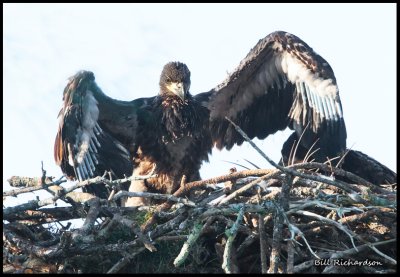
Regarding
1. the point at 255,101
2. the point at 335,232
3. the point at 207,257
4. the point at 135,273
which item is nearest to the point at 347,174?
the point at 335,232

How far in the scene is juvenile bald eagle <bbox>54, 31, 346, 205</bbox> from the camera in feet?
30.6

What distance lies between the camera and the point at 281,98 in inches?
408

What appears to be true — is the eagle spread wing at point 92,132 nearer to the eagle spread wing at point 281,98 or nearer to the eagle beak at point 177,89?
the eagle beak at point 177,89

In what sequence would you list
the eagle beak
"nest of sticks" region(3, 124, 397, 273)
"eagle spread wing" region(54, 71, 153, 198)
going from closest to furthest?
"nest of sticks" region(3, 124, 397, 273), "eagle spread wing" region(54, 71, 153, 198), the eagle beak

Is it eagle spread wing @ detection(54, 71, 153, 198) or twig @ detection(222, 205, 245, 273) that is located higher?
eagle spread wing @ detection(54, 71, 153, 198)

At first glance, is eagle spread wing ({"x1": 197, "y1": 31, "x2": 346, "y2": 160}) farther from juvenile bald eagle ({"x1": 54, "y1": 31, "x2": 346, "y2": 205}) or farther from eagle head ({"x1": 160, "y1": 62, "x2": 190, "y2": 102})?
eagle head ({"x1": 160, "y1": 62, "x2": 190, "y2": 102})

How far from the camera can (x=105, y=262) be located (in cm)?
773

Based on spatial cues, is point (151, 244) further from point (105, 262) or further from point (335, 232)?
point (335, 232)

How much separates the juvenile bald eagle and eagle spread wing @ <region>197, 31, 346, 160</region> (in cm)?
1

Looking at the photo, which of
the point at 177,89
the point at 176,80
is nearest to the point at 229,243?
the point at 177,89

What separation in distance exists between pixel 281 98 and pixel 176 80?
4.22 ft

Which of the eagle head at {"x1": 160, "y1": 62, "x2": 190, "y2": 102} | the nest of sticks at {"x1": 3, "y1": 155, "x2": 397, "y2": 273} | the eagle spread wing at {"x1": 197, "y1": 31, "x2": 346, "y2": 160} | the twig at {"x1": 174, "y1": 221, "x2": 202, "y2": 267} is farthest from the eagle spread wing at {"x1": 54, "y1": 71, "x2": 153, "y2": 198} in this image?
the twig at {"x1": 174, "y1": 221, "x2": 202, "y2": 267}

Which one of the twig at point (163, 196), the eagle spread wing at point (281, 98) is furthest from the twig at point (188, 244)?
the eagle spread wing at point (281, 98)

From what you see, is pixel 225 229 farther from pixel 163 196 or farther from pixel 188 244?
pixel 188 244
